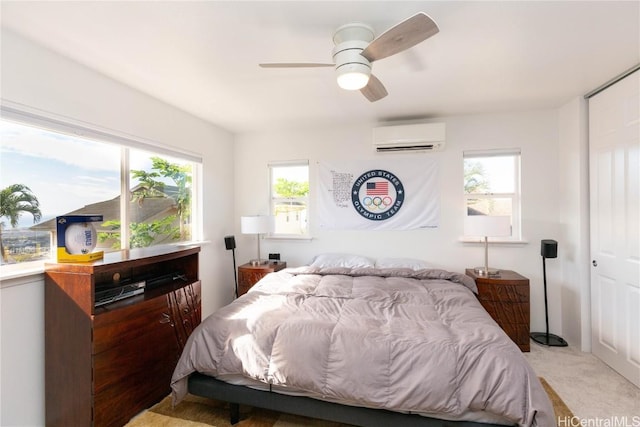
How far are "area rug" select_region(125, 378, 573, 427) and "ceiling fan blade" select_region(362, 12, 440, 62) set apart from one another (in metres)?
2.24

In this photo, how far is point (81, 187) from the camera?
2143 millimetres

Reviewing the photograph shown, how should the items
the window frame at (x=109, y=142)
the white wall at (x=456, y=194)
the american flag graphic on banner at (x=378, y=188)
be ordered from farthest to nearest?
1. the american flag graphic on banner at (x=378, y=188)
2. the white wall at (x=456, y=194)
3. the window frame at (x=109, y=142)

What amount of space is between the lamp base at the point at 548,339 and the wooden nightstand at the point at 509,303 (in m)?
0.34

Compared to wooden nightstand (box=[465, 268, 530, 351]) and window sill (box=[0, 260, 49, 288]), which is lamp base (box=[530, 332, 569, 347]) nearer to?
wooden nightstand (box=[465, 268, 530, 351])

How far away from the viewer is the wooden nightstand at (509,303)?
8.79ft

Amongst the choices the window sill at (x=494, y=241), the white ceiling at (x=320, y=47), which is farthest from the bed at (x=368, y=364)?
the white ceiling at (x=320, y=47)

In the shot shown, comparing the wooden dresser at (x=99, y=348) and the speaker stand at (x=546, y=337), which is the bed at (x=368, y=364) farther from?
the speaker stand at (x=546, y=337)

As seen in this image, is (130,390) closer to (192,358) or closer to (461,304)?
(192,358)

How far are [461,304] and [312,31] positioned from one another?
83.0 inches

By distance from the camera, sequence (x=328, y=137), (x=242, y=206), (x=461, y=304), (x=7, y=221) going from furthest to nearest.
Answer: (x=242, y=206) < (x=328, y=137) < (x=461, y=304) < (x=7, y=221)

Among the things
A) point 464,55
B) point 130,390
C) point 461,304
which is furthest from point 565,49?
point 130,390

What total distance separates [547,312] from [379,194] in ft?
7.10

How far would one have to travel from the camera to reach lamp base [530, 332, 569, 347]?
2.79 meters

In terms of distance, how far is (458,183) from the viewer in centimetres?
329
